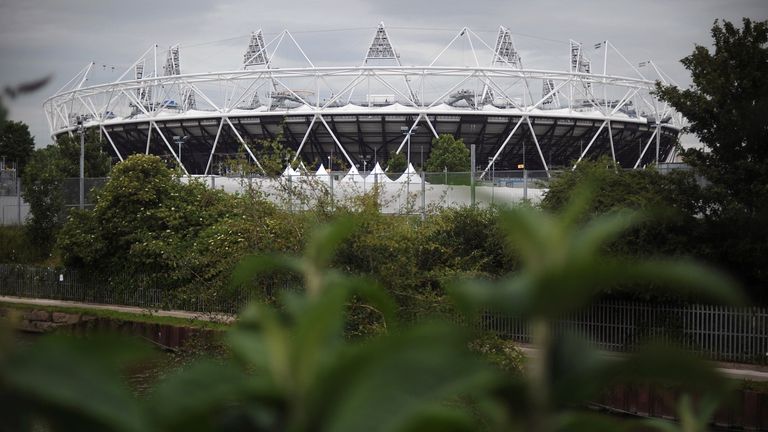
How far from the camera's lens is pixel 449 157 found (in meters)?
54.0

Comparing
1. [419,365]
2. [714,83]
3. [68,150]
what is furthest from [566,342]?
[68,150]

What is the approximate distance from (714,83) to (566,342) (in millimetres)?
18072

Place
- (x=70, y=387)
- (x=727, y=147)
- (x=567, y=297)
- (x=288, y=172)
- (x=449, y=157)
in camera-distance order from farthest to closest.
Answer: (x=449, y=157)
(x=288, y=172)
(x=727, y=147)
(x=567, y=297)
(x=70, y=387)

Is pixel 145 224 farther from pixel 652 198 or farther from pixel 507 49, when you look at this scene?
pixel 507 49

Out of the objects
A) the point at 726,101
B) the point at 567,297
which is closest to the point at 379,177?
the point at 726,101

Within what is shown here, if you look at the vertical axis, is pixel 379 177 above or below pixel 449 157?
below

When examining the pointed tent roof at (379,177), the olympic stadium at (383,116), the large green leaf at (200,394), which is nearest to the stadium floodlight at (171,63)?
the olympic stadium at (383,116)

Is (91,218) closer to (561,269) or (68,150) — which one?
(68,150)

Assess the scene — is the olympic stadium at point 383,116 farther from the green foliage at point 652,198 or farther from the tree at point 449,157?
the green foliage at point 652,198

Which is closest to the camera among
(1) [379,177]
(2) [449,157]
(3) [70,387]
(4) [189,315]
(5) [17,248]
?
(3) [70,387]

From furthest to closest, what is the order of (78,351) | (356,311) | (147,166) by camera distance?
1. (147,166)
2. (356,311)
3. (78,351)

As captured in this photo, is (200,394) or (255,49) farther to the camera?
(255,49)

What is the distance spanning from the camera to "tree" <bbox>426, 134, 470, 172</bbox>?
54.0 metres

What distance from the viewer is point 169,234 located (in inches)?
955
